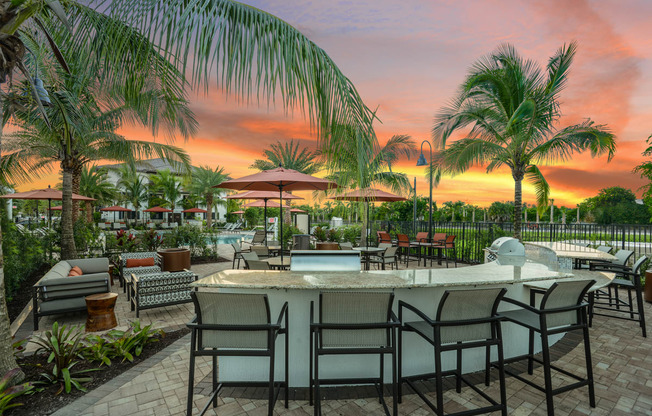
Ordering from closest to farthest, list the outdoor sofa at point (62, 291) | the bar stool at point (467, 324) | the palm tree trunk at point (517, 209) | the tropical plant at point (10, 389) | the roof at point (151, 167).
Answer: the bar stool at point (467, 324) → the tropical plant at point (10, 389) → the outdoor sofa at point (62, 291) → the palm tree trunk at point (517, 209) → the roof at point (151, 167)

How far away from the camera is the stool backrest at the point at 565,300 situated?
2.64m

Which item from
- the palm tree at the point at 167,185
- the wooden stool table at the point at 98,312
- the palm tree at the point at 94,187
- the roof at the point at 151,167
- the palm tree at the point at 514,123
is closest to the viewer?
the wooden stool table at the point at 98,312

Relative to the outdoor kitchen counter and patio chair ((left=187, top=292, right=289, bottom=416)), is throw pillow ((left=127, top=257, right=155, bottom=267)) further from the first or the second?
patio chair ((left=187, top=292, right=289, bottom=416))

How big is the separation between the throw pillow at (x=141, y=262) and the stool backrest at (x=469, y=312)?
704 centimetres

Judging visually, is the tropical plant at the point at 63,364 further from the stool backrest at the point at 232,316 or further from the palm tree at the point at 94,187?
the palm tree at the point at 94,187

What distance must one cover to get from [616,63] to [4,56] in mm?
13951

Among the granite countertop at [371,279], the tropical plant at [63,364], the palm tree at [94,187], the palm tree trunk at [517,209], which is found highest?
the palm tree at [94,187]

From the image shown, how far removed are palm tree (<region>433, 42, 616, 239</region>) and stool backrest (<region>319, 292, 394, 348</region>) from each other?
7.57m

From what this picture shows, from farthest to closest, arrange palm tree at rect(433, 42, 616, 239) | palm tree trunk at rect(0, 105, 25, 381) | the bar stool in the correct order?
palm tree at rect(433, 42, 616, 239), palm tree trunk at rect(0, 105, 25, 381), the bar stool

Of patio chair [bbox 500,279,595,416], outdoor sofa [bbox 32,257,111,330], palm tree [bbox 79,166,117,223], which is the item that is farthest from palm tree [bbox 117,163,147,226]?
patio chair [bbox 500,279,595,416]

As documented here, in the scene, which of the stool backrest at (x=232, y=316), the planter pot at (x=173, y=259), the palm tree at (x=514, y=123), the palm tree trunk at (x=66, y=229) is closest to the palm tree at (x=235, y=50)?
the stool backrest at (x=232, y=316)

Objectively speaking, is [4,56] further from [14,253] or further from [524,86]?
[524,86]

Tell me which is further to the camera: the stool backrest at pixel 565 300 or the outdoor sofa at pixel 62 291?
the outdoor sofa at pixel 62 291

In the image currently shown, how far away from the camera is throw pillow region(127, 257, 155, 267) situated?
7.05m
